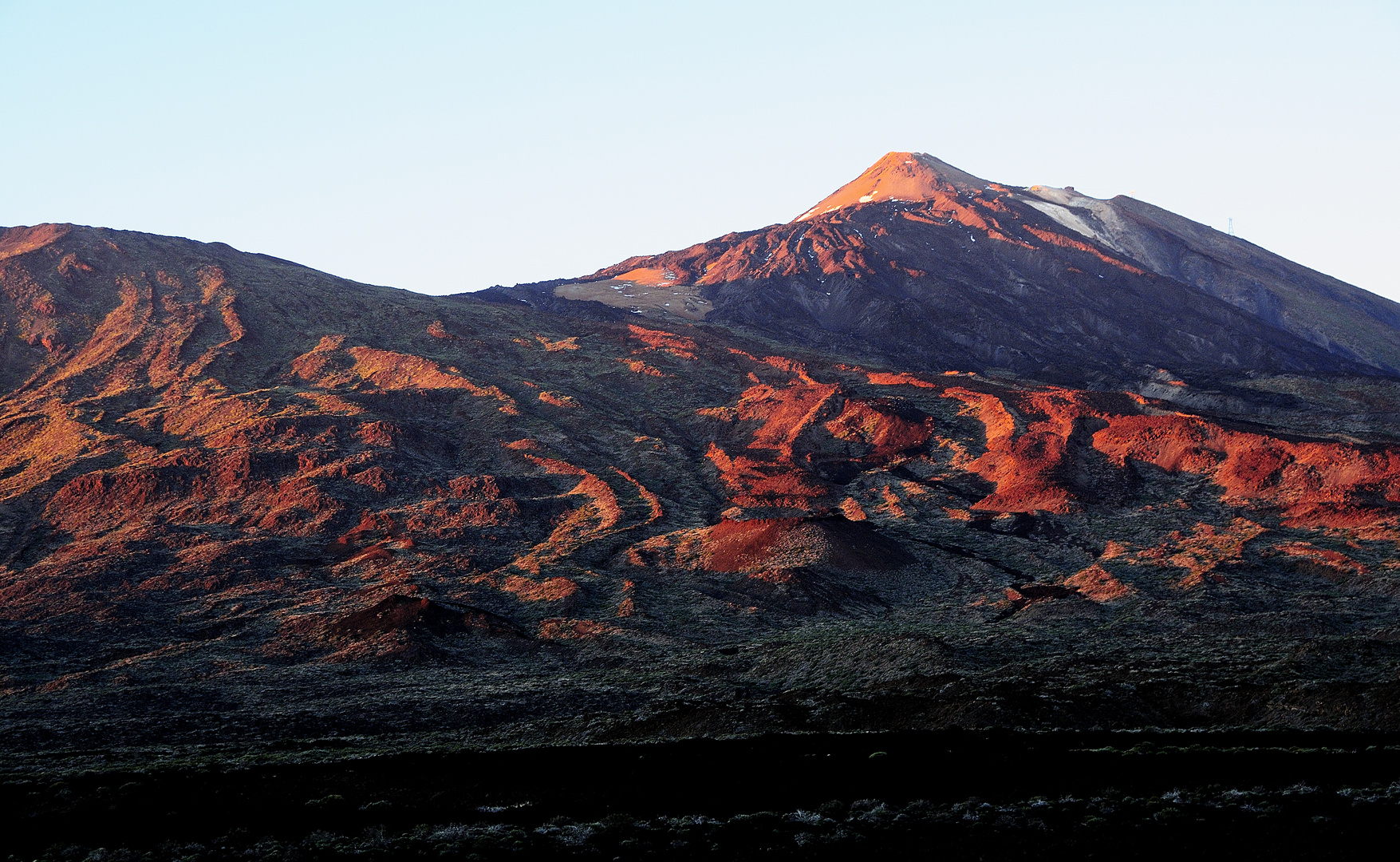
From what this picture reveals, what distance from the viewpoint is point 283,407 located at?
102m

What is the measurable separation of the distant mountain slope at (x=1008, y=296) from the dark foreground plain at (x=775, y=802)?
104343mm

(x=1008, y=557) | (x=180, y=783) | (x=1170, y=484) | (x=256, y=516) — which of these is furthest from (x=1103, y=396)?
(x=180, y=783)

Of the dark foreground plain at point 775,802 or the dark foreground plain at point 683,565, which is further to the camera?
the dark foreground plain at point 683,565

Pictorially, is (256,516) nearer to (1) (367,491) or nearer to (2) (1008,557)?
(1) (367,491)

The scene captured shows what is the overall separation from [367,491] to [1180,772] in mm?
71611

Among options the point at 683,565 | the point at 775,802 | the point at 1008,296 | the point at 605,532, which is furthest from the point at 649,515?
the point at 1008,296

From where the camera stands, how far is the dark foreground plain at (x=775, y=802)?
25.3 meters

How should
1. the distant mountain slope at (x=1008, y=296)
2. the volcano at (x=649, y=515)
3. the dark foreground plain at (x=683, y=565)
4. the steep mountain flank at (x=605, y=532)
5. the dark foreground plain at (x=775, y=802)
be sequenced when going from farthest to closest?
the distant mountain slope at (x=1008, y=296) < the volcano at (x=649, y=515) < the steep mountain flank at (x=605, y=532) < the dark foreground plain at (x=683, y=565) < the dark foreground plain at (x=775, y=802)

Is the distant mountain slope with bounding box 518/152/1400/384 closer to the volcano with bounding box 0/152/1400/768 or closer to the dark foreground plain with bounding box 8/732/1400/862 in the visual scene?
the volcano with bounding box 0/152/1400/768

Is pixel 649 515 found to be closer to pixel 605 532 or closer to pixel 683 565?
pixel 605 532

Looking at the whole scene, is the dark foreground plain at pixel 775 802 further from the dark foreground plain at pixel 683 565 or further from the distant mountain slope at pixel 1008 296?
the distant mountain slope at pixel 1008 296

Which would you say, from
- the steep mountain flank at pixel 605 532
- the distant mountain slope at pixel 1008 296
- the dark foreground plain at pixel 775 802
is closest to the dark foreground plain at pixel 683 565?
the dark foreground plain at pixel 775 802

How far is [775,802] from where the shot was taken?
1162 inches

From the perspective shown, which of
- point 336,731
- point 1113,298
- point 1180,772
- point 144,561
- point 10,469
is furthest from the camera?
point 1113,298
